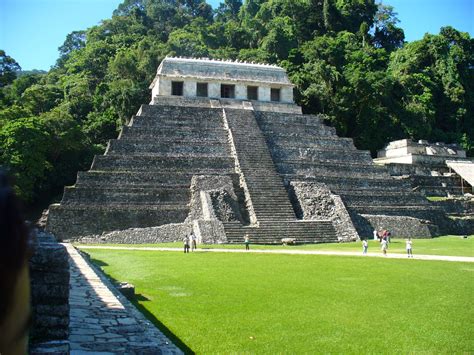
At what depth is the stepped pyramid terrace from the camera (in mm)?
21062

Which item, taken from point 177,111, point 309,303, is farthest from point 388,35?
point 309,303

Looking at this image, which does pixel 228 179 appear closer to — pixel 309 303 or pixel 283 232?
pixel 283 232

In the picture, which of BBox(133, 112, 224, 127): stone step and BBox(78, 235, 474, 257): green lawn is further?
BBox(133, 112, 224, 127): stone step

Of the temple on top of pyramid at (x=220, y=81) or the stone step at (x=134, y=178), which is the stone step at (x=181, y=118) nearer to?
→ the temple on top of pyramid at (x=220, y=81)

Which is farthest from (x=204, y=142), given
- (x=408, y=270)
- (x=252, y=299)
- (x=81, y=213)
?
(x=252, y=299)

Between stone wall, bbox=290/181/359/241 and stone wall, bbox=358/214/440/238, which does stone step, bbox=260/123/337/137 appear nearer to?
stone wall, bbox=290/181/359/241

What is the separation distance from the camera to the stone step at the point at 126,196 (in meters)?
21.8

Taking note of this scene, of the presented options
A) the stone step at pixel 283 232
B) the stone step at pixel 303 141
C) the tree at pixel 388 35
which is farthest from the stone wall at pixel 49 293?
the tree at pixel 388 35

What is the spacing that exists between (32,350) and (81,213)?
18274 mm

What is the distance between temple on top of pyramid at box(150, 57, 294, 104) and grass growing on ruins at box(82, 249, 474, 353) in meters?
19.6

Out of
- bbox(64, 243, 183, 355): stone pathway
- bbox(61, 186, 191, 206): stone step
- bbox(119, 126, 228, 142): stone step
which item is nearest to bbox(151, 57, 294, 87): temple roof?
bbox(119, 126, 228, 142): stone step

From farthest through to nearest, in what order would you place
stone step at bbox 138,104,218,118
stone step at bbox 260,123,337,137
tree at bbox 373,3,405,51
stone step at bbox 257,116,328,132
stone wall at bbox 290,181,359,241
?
1. tree at bbox 373,3,405,51
2. stone step at bbox 257,116,328,132
3. stone step at bbox 260,123,337,137
4. stone step at bbox 138,104,218,118
5. stone wall at bbox 290,181,359,241

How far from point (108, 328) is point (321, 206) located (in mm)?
18564

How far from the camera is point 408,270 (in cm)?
1138
